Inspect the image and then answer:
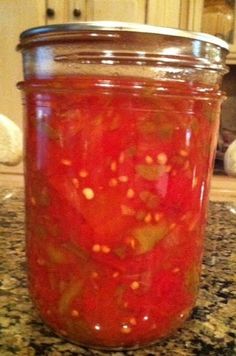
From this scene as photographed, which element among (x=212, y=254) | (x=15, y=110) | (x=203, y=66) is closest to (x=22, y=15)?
(x=15, y=110)

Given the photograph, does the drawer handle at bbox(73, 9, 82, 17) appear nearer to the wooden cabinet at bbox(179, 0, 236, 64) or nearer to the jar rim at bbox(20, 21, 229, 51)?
the wooden cabinet at bbox(179, 0, 236, 64)

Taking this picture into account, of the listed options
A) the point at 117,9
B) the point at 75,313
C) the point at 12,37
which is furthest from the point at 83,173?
the point at 12,37

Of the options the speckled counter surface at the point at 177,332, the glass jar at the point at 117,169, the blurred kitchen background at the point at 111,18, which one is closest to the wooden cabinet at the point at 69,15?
the blurred kitchen background at the point at 111,18

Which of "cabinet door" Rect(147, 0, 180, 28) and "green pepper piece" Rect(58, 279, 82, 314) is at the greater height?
"cabinet door" Rect(147, 0, 180, 28)

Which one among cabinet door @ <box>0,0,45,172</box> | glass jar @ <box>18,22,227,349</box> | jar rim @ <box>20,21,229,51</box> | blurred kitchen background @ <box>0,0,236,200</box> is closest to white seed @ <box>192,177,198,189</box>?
glass jar @ <box>18,22,227,349</box>

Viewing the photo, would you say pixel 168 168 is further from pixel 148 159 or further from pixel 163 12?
pixel 163 12

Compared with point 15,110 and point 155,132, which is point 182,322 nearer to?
point 155,132
